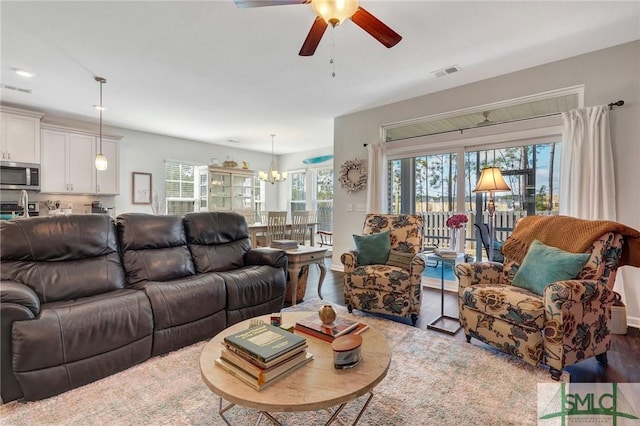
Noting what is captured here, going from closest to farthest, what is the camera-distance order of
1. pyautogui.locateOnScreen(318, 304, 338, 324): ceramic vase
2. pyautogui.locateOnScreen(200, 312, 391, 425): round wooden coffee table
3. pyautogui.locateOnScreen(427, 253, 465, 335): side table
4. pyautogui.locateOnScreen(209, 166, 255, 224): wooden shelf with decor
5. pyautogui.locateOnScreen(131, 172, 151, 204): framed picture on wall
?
A: 1. pyautogui.locateOnScreen(200, 312, 391, 425): round wooden coffee table
2. pyautogui.locateOnScreen(318, 304, 338, 324): ceramic vase
3. pyautogui.locateOnScreen(427, 253, 465, 335): side table
4. pyautogui.locateOnScreen(131, 172, 151, 204): framed picture on wall
5. pyautogui.locateOnScreen(209, 166, 255, 224): wooden shelf with decor

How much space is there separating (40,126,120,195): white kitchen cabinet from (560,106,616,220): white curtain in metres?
6.67

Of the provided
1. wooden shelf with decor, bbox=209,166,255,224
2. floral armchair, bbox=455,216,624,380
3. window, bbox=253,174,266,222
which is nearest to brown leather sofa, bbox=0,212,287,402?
floral armchair, bbox=455,216,624,380

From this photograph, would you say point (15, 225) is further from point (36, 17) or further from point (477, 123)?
point (477, 123)

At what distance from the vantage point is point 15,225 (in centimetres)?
210

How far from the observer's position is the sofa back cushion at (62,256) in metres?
2.01

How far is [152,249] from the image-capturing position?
262 cm

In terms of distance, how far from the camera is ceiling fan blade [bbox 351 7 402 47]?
180cm

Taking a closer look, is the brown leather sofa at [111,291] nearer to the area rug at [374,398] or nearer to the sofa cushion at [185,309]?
the sofa cushion at [185,309]

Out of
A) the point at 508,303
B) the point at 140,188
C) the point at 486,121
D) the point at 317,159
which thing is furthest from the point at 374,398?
the point at 317,159

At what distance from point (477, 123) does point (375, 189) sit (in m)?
1.62

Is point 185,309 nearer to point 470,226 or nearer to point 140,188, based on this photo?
point 470,226

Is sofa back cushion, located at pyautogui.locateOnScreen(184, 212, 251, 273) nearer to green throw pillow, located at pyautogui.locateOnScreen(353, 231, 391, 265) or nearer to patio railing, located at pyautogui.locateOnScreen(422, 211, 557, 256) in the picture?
green throw pillow, located at pyautogui.locateOnScreen(353, 231, 391, 265)

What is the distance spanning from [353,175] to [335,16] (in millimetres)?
3411

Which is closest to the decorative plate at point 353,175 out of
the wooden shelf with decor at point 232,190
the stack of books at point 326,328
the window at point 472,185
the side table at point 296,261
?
the window at point 472,185
